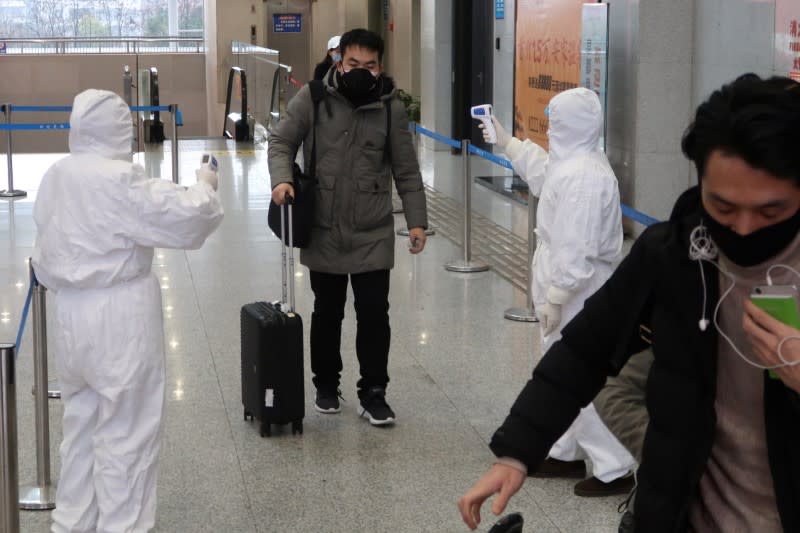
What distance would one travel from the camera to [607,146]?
10797 millimetres

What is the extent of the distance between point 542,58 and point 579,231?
856cm

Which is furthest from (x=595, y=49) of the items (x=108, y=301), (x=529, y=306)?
(x=108, y=301)

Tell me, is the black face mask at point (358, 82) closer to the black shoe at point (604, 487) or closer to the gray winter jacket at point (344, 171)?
the gray winter jacket at point (344, 171)

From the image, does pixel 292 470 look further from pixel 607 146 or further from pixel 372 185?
pixel 607 146

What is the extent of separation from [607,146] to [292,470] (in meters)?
6.59

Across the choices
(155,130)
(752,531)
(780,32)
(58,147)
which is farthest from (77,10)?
(752,531)

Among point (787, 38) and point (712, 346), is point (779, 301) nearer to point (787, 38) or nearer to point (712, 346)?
point (712, 346)

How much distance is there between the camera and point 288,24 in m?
27.3

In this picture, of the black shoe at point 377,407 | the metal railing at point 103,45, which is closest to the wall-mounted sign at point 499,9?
the black shoe at point 377,407

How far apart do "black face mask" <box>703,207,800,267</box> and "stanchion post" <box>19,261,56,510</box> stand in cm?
316

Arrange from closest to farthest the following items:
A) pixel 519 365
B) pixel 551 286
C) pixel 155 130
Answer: pixel 551 286, pixel 519 365, pixel 155 130

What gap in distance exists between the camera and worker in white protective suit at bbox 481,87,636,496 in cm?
441

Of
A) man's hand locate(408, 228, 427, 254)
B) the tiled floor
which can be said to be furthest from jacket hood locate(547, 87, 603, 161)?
the tiled floor

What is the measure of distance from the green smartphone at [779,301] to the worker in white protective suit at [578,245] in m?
2.63
